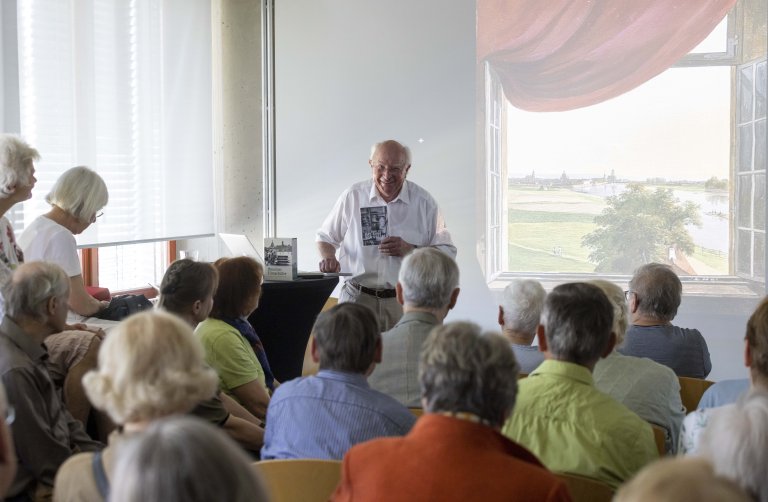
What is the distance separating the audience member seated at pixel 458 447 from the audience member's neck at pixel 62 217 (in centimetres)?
281

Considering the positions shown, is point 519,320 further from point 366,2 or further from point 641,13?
point 366,2

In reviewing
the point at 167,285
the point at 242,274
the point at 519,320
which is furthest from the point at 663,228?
the point at 167,285

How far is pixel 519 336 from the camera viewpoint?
3.84 m

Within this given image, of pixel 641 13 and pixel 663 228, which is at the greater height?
pixel 641 13

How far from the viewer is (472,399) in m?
2.01

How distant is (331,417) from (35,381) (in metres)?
0.99

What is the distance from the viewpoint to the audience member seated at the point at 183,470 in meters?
1.07

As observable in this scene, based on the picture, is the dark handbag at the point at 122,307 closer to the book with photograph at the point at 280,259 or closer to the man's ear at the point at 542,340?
the book with photograph at the point at 280,259

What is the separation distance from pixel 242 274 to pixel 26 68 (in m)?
2.34

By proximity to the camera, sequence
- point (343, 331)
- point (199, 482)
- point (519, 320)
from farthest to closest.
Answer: point (519, 320) < point (343, 331) < point (199, 482)

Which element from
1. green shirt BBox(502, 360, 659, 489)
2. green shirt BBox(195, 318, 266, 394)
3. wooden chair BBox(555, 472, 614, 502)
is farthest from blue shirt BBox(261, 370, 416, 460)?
green shirt BBox(195, 318, 266, 394)

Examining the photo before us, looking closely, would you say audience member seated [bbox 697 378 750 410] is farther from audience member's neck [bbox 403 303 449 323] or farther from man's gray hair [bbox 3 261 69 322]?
man's gray hair [bbox 3 261 69 322]

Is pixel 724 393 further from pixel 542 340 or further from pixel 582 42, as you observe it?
pixel 582 42

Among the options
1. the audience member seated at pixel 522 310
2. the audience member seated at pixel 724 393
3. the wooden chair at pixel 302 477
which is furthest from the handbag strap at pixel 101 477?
the audience member seated at pixel 522 310
